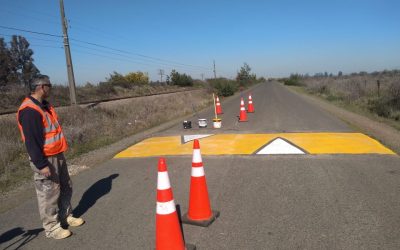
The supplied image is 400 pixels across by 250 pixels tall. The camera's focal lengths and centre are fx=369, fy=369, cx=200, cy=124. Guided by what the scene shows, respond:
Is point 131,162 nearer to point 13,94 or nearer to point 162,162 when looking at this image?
point 162,162

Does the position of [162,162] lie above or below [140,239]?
above

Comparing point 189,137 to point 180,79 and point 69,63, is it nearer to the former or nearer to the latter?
point 69,63

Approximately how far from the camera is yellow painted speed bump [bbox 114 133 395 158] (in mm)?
8578

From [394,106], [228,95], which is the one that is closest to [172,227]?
[394,106]

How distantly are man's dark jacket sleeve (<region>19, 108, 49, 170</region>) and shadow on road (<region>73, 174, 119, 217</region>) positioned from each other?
1308 mm

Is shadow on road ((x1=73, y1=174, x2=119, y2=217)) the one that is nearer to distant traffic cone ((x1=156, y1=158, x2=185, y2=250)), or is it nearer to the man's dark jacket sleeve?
the man's dark jacket sleeve

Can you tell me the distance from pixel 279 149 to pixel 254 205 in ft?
12.9

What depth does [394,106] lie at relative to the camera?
56.3 ft

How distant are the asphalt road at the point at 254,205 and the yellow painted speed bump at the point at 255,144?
71cm

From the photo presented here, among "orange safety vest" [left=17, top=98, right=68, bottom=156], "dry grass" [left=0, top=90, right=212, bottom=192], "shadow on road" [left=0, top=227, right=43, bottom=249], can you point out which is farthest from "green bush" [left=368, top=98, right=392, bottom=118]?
"shadow on road" [left=0, top=227, right=43, bottom=249]

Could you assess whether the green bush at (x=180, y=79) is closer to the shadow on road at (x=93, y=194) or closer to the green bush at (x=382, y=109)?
the green bush at (x=382, y=109)

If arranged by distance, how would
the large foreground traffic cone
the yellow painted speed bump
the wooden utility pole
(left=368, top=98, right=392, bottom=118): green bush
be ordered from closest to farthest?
the large foreground traffic cone
the yellow painted speed bump
(left=368, top=98, right=392, bottom=118): green bush
the wooden utility pole

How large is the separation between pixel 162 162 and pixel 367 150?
6.14m

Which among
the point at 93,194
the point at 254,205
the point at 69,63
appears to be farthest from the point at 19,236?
the point at 69,63
